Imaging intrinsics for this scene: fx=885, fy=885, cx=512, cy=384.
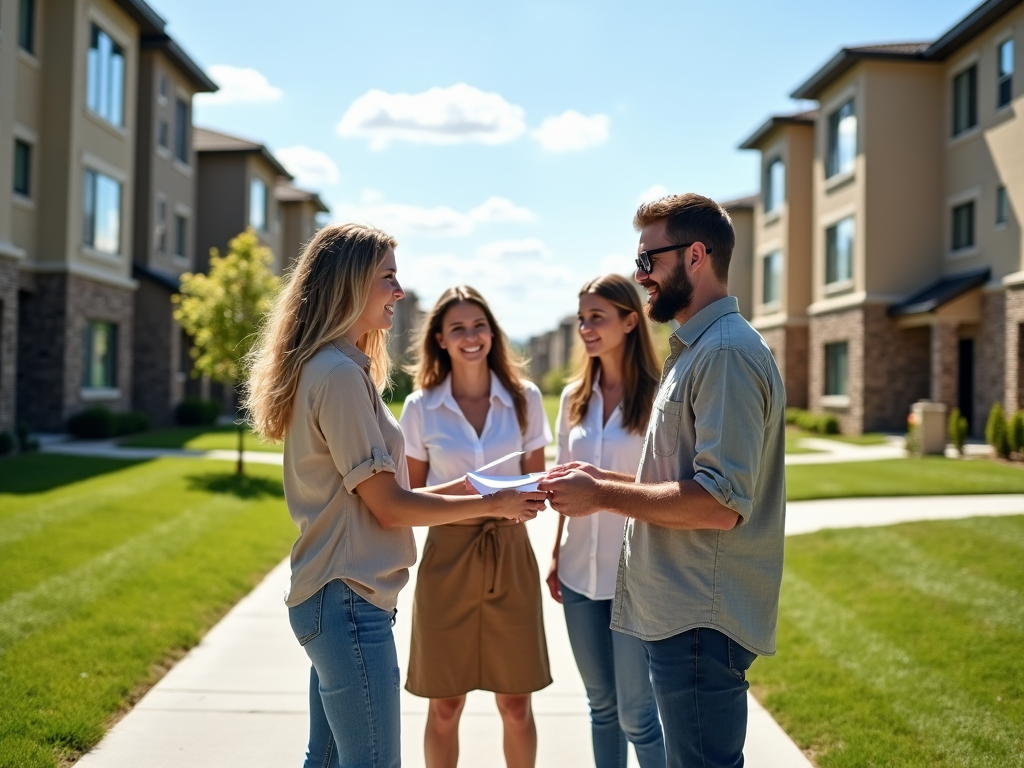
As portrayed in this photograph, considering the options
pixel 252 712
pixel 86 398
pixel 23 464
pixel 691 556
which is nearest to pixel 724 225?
pixel 691 556

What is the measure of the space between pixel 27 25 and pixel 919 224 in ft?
Answer: 74.4

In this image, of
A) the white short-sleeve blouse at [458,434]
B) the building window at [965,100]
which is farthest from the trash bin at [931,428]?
the white short-sleeve blouse at [458,434]

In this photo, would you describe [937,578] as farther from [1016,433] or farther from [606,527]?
[1016,433]

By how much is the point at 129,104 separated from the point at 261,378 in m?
23.1

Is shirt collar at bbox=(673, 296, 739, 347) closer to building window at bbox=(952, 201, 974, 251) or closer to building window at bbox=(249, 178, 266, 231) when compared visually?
building window at bbox=(952, 201, 974, 251)

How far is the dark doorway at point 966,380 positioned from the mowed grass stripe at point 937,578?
50.7 ft

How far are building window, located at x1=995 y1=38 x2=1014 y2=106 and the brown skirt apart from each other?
2164cm

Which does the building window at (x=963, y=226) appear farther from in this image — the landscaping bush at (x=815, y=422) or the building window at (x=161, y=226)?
the building window at (x=161, y=226)

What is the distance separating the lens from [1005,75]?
21047mm

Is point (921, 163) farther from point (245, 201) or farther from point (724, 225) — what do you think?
point (724, 225)

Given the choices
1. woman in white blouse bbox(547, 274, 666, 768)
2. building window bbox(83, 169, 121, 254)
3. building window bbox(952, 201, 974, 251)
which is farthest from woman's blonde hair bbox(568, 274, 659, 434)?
building window bbox(952, 201, 974, 251)

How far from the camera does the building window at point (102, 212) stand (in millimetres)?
21250

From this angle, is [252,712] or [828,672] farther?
[828,672]

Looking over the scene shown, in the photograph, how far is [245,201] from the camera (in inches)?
1249
